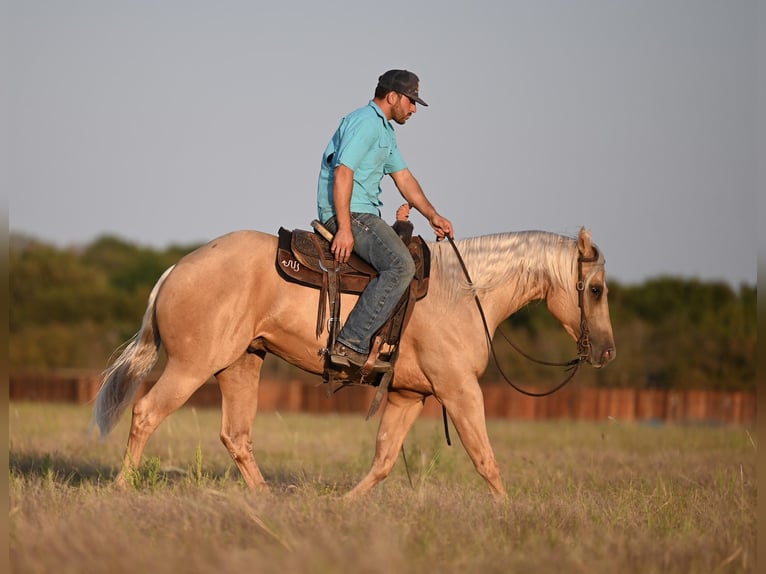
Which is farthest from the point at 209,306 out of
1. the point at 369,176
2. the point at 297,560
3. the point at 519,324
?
the point at 519,324

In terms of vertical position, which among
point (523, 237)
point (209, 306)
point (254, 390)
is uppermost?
point (523, 237)

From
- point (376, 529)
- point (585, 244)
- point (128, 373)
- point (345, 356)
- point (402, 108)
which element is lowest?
point (376, 529)

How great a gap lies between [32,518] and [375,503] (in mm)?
2014

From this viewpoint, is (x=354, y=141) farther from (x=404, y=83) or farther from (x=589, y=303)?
(x=589, y=303)

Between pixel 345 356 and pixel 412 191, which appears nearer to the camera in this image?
pixel 345 356

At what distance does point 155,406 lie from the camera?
758cm

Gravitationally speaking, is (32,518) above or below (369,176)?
below

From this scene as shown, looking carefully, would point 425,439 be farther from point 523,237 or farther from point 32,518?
point 32,518

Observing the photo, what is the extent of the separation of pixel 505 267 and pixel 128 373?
3.05 metres

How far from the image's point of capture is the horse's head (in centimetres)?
823

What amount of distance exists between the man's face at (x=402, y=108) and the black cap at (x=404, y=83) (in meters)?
0.05

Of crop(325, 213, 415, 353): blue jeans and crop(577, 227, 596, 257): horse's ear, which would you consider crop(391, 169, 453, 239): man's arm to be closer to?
crop(325, 213, 415, 353): blue jeans

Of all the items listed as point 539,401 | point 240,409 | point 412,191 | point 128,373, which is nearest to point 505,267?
point 412,191

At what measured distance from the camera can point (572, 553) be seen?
518 centimetres
